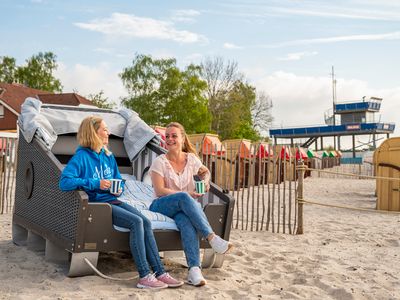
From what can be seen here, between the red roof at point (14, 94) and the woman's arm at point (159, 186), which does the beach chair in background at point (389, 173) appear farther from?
the red roof at point (14, 94)

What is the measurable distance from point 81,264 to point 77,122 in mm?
2235

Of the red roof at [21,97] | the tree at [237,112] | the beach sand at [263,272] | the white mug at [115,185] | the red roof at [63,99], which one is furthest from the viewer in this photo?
the tree at [237,112]

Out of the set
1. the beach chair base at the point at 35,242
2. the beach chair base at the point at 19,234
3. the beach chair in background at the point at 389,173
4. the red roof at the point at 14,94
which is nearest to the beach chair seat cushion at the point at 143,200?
the beach chair base at the point at 35,242

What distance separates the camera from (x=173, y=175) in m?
4.63

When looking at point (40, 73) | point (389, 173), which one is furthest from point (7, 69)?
point (389, 173)

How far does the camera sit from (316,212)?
375 inches

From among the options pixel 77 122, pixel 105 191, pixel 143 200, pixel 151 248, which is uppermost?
pixel 77 122

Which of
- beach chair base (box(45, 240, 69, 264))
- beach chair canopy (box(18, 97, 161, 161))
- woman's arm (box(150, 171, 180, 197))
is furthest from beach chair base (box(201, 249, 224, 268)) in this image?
beach chair canopy (box(18, 97, 161, 161))

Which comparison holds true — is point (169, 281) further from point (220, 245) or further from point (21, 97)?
point (21, 97)

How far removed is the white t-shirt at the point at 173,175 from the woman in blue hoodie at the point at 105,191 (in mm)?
417

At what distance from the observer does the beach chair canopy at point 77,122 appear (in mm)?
5422

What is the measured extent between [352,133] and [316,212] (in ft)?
171

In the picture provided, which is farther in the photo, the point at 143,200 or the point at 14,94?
the point at 14,94

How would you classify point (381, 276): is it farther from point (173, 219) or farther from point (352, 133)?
point (352, 133)
